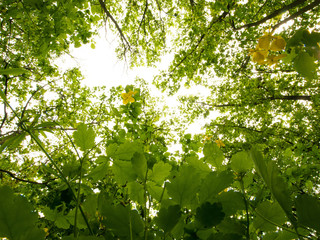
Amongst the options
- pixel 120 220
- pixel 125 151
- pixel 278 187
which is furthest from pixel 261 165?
pixel 125 151

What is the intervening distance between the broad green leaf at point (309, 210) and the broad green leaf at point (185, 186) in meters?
0.16

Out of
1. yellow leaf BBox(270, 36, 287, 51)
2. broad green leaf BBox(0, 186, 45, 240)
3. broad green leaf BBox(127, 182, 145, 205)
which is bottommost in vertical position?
broad green leaf BBox(0, 186, 45, 240)

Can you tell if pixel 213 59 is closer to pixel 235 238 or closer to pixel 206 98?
pixel 206 98

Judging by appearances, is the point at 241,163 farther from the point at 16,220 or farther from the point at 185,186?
the point at 16,220

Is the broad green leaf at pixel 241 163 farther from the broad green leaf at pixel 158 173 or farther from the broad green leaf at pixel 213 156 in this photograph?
the broad green leaf at pixel 158 173

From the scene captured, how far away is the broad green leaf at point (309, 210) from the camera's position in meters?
0.26

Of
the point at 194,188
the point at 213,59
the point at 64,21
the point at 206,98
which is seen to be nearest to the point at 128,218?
the point at 194,188

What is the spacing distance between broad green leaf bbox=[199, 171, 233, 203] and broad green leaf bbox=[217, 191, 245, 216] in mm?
36

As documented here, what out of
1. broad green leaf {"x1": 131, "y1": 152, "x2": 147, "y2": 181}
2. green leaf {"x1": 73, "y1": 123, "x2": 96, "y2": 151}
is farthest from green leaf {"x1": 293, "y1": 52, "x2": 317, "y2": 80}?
green leaf {"x1": 73, "y1": 123, "x2": 96, "y2": 151}

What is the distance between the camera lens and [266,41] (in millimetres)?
665

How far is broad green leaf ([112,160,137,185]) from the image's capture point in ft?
1.65

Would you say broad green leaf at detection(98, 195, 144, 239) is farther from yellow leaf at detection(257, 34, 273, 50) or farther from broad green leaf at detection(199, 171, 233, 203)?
yellow leaf at detection(257, 34, 273, 50)

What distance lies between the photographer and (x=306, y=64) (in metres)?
0.50

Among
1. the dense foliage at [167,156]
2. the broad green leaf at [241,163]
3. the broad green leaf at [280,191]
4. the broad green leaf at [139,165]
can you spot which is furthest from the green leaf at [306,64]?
the broad green leaf at [139,165]
